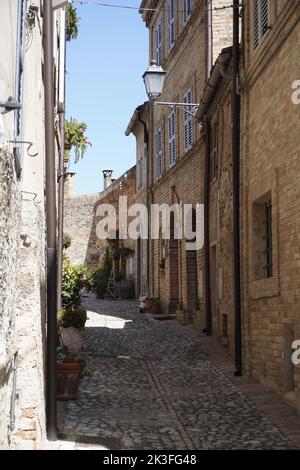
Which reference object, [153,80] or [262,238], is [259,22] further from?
A: [262,238]

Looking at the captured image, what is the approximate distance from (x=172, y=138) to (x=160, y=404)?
12076mm

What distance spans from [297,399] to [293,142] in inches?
122

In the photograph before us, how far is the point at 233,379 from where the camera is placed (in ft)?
32.3

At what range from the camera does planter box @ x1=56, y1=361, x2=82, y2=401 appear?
8.34 metres

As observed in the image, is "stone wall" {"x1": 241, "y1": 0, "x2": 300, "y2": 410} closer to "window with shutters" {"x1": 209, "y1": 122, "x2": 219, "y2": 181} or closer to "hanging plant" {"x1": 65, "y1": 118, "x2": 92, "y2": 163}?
"window with shutters" {"x1": 209, "y1": 122, "x2": 219, "y2": 181}

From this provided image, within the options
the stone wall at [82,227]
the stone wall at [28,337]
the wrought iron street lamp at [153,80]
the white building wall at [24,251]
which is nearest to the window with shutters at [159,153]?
the wrought iron street lamp at [153,80]

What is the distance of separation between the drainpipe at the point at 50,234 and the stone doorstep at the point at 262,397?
8.02 ft

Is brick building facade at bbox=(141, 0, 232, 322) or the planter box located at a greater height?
brick building facade at bbox=(141, 0, 232, 322)

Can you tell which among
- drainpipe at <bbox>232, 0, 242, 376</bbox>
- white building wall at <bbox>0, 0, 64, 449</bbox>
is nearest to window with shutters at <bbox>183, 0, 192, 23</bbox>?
drainpipe at <bbox>232, 0, 242, 376</bbox>

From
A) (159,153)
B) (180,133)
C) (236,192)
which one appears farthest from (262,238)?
(159,153)

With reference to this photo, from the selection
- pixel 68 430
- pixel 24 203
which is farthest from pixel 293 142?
pixel 68 430

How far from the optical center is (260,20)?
993 centimetres

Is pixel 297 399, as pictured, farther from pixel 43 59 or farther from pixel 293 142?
pixel 43 59

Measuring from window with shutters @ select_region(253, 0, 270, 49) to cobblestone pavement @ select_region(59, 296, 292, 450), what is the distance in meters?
5.22
